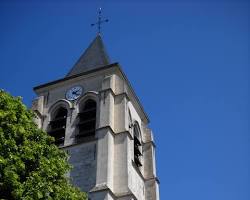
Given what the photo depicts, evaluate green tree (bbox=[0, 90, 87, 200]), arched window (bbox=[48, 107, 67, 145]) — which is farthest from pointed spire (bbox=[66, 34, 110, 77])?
green tree (bbox=[0, 90, 87, 200])

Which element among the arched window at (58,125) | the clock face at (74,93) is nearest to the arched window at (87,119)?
the clock face at (74,93)

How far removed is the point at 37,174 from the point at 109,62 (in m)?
18.4

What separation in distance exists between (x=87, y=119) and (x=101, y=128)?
8.53 feet

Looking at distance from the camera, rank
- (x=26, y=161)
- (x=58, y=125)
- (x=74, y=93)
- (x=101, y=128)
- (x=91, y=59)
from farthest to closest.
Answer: (x=91, y=59), (x=74, y=93), (x=58, y=125), (x=101, y=128), (x=26, y=161)

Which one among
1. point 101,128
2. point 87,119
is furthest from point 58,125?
point 101,128

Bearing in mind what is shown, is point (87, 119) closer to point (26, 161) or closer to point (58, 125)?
point (58, 125)

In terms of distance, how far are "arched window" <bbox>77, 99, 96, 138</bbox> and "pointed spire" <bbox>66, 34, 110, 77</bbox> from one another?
3148 mm

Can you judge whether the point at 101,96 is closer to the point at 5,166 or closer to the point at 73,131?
the point at 73,131

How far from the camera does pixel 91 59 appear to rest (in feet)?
105

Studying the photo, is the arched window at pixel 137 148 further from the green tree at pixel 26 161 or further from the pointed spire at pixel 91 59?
the green tree at pixel 26 161

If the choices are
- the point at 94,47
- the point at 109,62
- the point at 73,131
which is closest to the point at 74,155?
the point at 73,131

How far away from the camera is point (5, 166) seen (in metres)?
12.6

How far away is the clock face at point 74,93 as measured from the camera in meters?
29.1

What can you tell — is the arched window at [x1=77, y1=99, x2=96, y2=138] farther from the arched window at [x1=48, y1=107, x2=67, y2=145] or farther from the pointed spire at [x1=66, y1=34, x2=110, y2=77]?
the pointed spire at [x1=66, y1=34, x2=110, y2=77]
